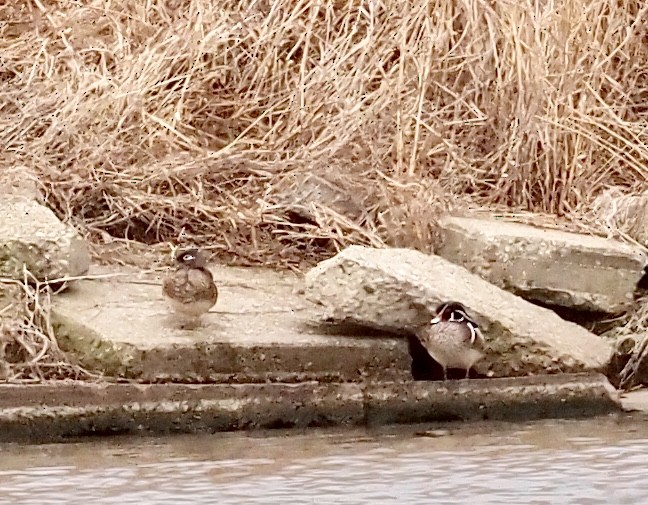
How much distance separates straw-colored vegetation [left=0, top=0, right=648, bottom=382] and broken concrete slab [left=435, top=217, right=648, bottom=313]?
1.14 feet

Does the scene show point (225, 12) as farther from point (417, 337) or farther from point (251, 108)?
point (417, 337)

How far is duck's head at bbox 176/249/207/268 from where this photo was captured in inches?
238

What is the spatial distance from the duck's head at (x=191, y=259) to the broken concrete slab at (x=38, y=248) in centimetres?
45

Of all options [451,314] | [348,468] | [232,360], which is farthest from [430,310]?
[348,468]

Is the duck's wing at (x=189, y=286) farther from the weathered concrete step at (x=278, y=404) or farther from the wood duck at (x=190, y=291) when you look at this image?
the weathered concrete step at (x=278, y=404)

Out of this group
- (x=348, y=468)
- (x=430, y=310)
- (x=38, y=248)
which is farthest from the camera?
(x=38, y=248)

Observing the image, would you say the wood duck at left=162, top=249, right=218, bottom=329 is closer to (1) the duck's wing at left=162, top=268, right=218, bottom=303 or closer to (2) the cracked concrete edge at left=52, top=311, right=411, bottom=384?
(1) the duck's wing at left=162, top=268, right=218, bottom=303

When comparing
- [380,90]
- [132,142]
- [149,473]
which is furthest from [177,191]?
[149,473]

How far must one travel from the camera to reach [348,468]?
4.79 meters

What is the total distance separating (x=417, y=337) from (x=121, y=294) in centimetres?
120

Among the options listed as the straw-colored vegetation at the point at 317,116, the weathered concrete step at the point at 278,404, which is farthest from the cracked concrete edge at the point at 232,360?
the straw-colored vegetation at the point at 317,116

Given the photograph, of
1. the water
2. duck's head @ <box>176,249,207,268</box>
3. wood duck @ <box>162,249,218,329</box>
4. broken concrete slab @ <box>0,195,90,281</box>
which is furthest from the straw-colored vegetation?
the water

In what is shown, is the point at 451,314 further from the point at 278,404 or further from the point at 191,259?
the point at 191,259

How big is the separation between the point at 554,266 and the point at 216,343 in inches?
67.2
